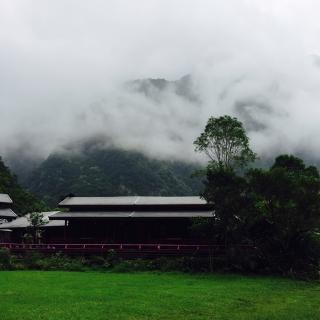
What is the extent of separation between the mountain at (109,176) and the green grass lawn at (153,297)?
107751 millimetres

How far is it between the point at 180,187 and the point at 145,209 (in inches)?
3952

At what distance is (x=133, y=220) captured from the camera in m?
52.3

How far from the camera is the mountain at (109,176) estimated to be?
146 meters

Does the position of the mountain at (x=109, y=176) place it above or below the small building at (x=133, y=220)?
above

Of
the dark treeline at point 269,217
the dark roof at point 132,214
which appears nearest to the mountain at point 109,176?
the dark roof at point 132,214

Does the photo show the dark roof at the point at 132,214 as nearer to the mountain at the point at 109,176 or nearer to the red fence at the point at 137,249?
the red fence at the point at 137,249

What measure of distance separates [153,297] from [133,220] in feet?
93.7

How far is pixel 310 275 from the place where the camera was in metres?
35.8

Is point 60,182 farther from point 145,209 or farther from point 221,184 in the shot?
point 221,184

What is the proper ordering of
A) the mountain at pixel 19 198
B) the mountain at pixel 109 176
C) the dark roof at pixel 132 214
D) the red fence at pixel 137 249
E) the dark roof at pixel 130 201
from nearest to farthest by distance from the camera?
the red fence at pixel 137 249 < the dark roof at pixel 132 214 < the dark roof at pixel 130 201 < the mountain at pixel 19 198 < the mountain at pixel 109 176

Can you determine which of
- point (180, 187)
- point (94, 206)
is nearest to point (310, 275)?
point (94, 206)

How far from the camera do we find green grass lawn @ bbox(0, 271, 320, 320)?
19.3 meters

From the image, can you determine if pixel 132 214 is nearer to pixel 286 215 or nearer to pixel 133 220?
pixel 133 220

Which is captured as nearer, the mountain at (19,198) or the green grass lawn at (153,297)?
the green grass lawn at (153,297)
